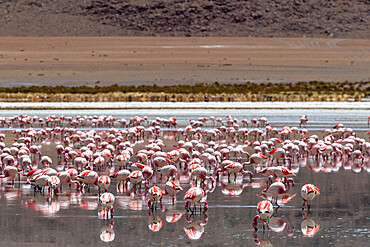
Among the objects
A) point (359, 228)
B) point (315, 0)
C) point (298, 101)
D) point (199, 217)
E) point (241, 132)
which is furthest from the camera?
point (315, 0)

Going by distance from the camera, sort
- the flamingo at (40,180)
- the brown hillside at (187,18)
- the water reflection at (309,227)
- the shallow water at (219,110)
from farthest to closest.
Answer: the brown hillside at (187,18) → the shallow water at (219,110) → the flamingo at (40,180) → the water reflection at (309,227)

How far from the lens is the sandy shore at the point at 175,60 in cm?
7388

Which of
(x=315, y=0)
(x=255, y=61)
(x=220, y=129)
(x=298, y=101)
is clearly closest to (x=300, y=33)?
(x=315, y=0)

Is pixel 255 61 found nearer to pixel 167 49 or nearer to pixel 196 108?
pixel 167 49

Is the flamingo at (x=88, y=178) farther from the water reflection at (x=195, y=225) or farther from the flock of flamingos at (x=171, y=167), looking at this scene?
the water reflection at (x=195, y=225)

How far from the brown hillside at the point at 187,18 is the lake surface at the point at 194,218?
13898 centimetres

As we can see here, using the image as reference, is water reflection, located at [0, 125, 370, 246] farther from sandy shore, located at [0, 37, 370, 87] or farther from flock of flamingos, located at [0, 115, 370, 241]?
sandy shore, located at [0, 37, 370, 87]

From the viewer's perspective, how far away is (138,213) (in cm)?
1148

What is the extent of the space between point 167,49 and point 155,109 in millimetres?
63545

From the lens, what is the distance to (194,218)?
1112cm

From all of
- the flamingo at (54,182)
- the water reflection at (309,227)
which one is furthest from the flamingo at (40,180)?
the water reflection at (309,227)

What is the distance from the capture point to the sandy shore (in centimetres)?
7388

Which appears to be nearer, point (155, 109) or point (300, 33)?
point (155, 109)

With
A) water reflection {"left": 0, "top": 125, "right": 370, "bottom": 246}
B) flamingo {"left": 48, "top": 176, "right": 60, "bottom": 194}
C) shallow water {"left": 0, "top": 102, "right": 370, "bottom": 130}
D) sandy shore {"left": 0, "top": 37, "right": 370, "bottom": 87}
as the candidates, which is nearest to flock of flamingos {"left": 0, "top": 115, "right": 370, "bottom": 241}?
flamingo {"left": 48, "top": 176, "right": 60, "bottom": 194}
